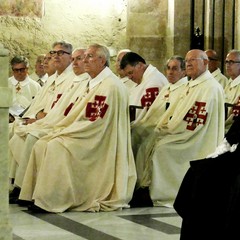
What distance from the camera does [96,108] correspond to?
9289 mm

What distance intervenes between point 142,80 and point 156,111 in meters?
0.64

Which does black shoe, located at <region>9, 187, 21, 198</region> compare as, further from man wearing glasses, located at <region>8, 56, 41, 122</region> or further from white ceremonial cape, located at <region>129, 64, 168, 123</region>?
man wearing glasses, located at <region>8, 56, 41, 122</region>

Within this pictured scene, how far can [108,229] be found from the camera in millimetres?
7742

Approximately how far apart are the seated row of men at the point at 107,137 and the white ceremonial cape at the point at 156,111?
0.01 metres

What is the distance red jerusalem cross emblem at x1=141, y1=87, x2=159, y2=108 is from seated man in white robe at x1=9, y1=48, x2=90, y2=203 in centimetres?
91

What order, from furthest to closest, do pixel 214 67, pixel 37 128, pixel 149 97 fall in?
pixel 214 67 → pixel 149 97 → pixel 37 128

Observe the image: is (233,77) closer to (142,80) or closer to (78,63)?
(142,80)

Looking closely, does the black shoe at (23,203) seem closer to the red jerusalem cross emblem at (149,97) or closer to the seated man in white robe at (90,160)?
the seated man in white robe at (90,160)

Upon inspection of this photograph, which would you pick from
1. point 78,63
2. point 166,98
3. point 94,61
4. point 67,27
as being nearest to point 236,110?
point 166,98

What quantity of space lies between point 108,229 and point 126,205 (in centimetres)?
147

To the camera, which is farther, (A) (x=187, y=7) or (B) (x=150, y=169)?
(A) (x=187, y=7)

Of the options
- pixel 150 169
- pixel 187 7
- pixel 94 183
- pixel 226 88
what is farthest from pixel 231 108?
pixel 187 7

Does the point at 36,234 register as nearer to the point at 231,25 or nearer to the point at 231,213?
the point at 231,213

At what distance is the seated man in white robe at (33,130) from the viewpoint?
31.6ft
